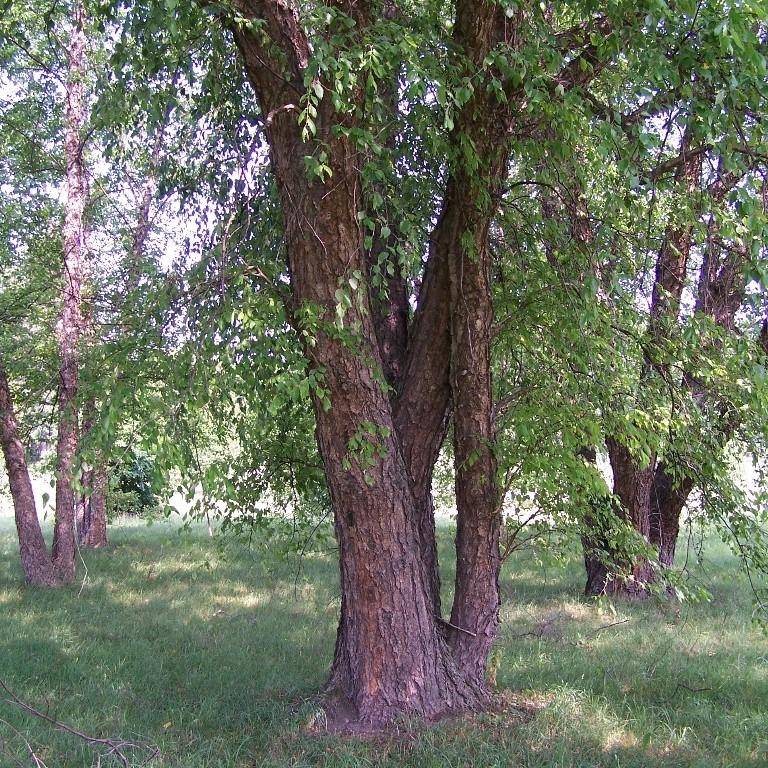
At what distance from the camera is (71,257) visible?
396 inches

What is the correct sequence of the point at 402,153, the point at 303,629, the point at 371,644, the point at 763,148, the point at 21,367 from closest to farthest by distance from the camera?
the point at 763,148 → the point at 371,644 → the point at 402,153 → the point at 303,629 → the point at 21,367

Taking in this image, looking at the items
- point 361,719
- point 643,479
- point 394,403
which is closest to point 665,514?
point 643,479

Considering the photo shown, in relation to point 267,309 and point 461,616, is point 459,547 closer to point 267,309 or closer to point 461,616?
point 461,616

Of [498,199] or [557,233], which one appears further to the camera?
[557,233]

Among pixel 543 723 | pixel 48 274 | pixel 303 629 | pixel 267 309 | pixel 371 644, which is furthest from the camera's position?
pixel 48 274

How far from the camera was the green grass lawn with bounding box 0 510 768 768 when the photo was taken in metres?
4.66

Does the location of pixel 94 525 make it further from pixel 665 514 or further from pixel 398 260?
pixel 398 260

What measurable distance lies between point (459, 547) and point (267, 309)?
232 centimetres

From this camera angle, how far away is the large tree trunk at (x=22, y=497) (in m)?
9.93

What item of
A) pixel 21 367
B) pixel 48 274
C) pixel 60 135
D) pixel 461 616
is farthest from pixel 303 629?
pixel 60 135

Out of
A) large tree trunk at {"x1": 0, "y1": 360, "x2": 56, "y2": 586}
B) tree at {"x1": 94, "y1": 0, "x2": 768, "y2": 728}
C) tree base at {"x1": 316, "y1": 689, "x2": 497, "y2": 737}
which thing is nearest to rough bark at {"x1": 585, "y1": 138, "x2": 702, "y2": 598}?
tree at {"x1": 94, "y1": 0, "x2": 768, "y2": 728}

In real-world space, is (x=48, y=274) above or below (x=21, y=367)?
above

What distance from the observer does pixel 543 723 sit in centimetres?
504

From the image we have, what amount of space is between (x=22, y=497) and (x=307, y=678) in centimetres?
565
